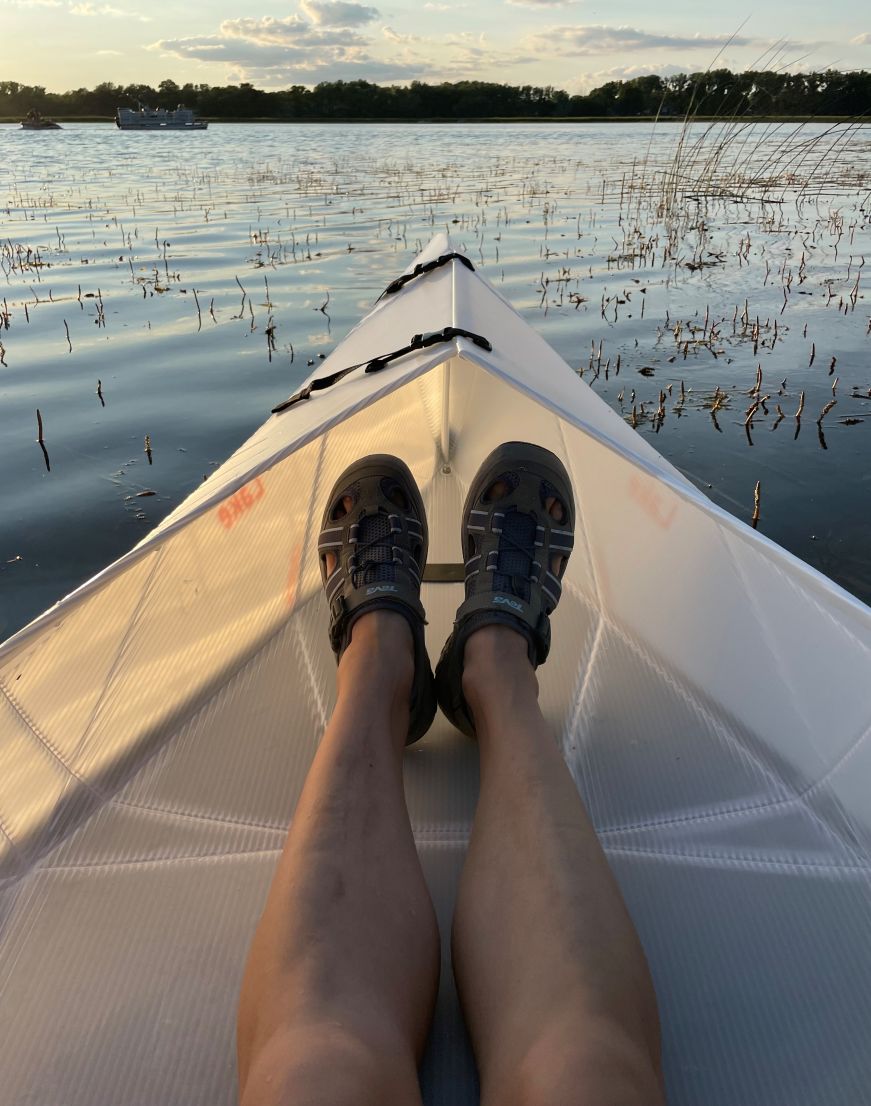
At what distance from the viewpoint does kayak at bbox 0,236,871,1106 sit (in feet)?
4.04

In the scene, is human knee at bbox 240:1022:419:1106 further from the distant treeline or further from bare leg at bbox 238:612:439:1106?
the distant treeline

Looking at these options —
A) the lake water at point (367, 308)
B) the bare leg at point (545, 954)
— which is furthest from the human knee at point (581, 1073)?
the lake water at point (367, 308)

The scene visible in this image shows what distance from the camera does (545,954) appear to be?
1078mm

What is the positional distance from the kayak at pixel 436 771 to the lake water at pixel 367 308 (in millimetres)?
934

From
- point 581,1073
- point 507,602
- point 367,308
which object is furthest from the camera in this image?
point 367,308

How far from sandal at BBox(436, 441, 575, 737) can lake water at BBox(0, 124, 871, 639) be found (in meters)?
1.34

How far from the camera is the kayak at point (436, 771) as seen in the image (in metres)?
1.23

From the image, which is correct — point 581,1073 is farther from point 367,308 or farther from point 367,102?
point 367,102

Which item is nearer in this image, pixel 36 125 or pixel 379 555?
pixel 379 555

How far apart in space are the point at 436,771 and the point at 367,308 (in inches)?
196

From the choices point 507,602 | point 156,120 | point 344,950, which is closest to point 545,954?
point 344,950

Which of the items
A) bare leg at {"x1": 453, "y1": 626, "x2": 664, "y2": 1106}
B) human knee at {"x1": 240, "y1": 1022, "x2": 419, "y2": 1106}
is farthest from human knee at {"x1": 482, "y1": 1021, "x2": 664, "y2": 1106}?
human knee at {"x1": 240, "y1": 1022, "x2": 419, "y2": 1106}

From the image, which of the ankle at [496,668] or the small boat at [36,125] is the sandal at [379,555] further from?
the small boat at [36,125]

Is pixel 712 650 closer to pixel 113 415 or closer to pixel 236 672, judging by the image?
pixel 236 672
